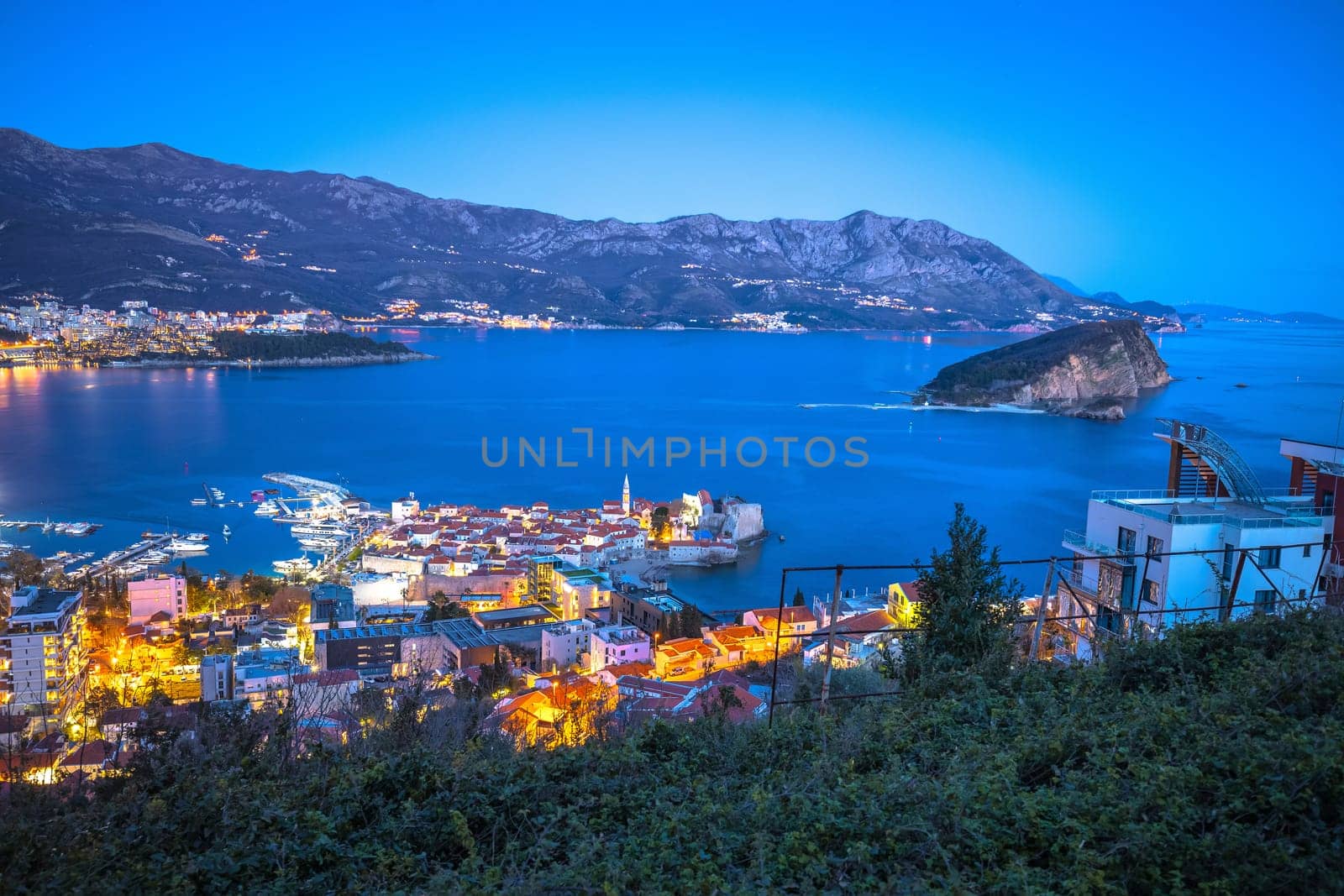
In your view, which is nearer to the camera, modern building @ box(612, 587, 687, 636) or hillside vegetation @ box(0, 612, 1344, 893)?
hillside vegetation @ box(0, 612, 1344, 893)

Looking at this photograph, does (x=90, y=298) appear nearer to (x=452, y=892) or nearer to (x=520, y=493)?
(x=520, y=493)

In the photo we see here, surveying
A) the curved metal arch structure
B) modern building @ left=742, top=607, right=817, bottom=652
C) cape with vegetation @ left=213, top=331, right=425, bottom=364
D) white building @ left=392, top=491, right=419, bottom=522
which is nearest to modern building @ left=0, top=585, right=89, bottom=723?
modern building @ left=742, top=607, right=817, bottom=652

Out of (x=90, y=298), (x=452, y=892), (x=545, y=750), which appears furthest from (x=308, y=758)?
(x=90, y=298)

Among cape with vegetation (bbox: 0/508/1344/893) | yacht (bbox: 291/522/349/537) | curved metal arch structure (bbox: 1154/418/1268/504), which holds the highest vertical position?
curved metal arch structure (bbox: 1154/418/1268/504)

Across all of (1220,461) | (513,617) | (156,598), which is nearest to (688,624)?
(513,617)

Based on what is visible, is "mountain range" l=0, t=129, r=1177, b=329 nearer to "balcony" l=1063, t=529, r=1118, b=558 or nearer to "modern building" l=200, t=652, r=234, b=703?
"modern building" l=200, t=652, r=234, b=703

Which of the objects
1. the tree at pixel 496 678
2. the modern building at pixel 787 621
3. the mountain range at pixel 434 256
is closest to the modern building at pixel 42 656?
the tree at pixel 496 678

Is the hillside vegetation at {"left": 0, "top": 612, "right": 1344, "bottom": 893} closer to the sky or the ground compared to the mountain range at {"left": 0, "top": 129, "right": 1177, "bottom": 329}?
closer to the ground
